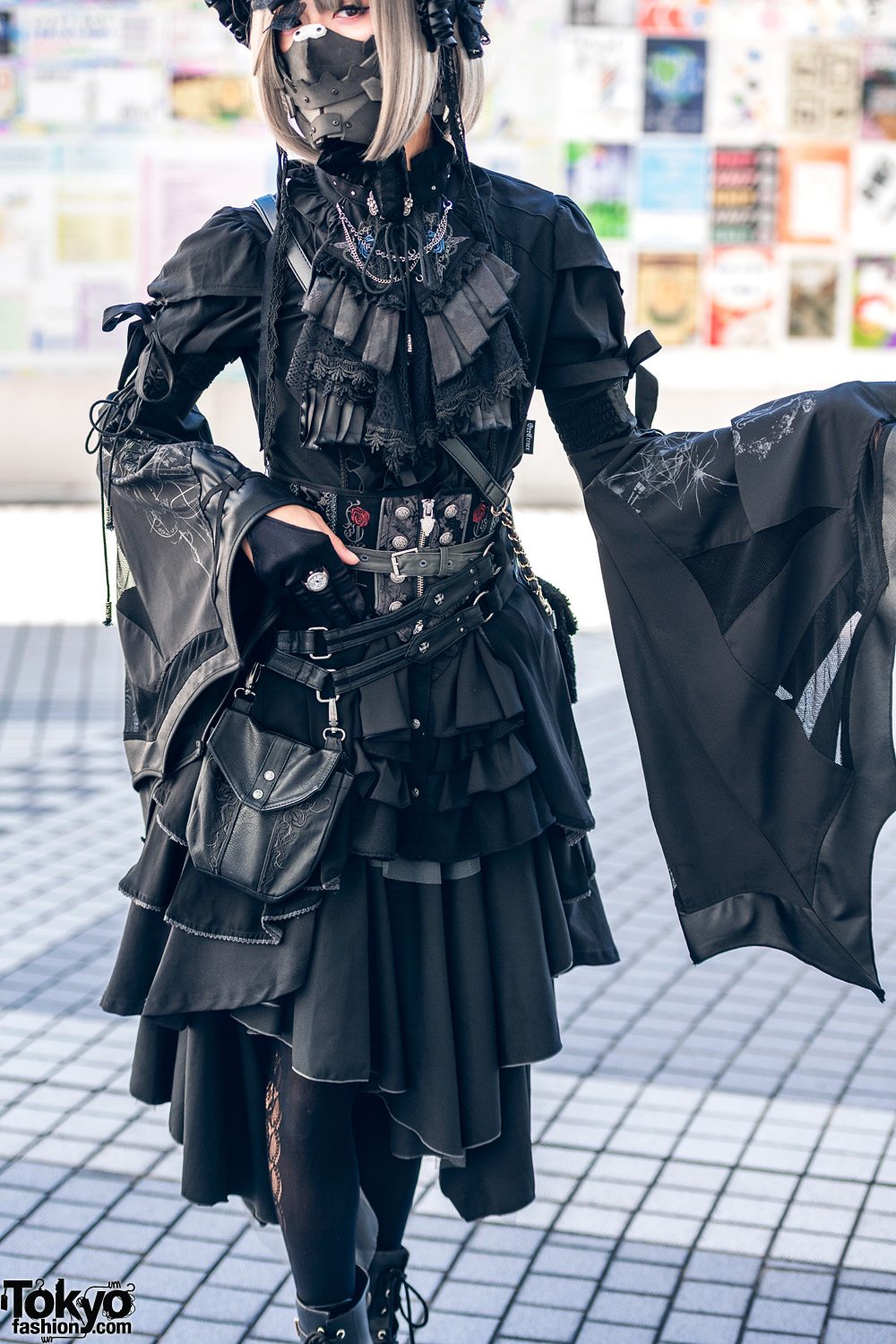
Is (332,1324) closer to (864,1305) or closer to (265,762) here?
(265,762)

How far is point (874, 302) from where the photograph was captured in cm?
962

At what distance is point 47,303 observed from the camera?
364 inches

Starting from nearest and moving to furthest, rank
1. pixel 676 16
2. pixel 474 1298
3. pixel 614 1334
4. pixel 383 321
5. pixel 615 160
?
pixel 383 321 < pixel 614 1334 < pixel 474 1298 < pixel 676 16 < pixel 615 160

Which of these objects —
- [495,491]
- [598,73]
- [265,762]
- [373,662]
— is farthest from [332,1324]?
[598,73]

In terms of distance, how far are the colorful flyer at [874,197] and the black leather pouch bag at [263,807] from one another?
8.55 meters

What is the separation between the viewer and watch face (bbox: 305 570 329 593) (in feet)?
6.35

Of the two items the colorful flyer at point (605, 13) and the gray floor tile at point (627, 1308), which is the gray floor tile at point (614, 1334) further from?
the colorful flyer at point (605, 13)

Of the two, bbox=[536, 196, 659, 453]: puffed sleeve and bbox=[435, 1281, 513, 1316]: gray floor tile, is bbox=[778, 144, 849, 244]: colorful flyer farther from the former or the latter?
bbox=[435, 1281, 513, 1316]: gray floor tile

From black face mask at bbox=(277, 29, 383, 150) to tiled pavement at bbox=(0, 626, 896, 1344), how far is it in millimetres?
1714

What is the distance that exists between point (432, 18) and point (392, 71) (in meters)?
0.08

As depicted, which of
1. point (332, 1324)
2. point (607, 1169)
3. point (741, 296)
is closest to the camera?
point (332, 1324)

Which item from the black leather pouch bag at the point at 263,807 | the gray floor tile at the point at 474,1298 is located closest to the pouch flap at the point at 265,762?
the black leather pouch bag at the point at 263,807

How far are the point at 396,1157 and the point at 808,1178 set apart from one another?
108 cm

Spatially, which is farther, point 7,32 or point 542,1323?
point 7,32
